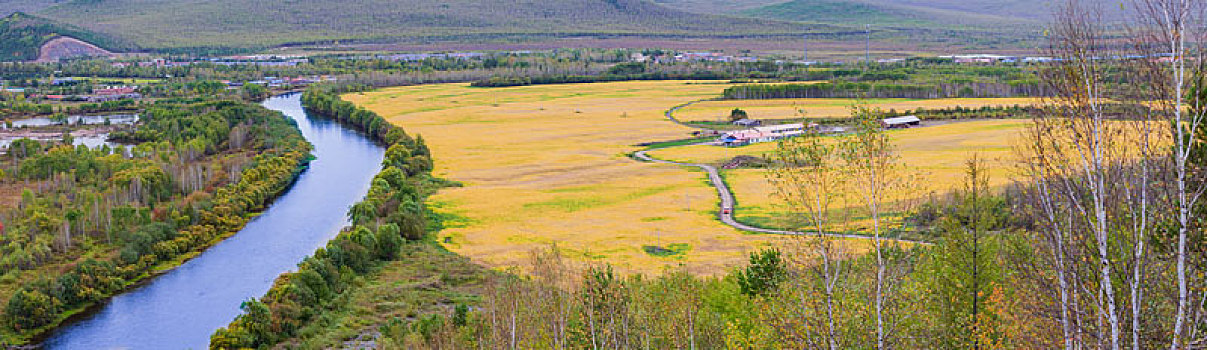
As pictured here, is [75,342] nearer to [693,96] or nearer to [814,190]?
[814,190]

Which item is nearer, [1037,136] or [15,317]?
[1037,136]

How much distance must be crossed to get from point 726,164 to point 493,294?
55203mm

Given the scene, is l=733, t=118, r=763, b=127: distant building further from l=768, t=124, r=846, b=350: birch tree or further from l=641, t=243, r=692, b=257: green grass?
l=768, t=124, r=846, b=350: birch tree

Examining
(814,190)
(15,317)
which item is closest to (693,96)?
(15,317)

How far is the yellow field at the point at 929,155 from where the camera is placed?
66.6 m

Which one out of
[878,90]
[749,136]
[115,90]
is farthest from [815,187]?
[115,90]

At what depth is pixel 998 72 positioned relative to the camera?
15275cm

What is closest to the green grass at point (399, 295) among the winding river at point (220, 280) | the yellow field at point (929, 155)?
the winding river at point (220, 280)

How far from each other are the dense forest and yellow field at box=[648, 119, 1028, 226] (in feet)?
105

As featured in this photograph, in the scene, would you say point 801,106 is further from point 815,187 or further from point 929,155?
point 815,187

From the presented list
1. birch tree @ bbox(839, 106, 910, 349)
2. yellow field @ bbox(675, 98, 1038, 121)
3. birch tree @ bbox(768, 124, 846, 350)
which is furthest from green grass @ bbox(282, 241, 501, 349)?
yellow field @ bbox(675, 98, 1038, 121)

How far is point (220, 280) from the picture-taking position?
2103 inches

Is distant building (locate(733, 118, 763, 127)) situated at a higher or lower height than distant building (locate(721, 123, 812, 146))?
higher

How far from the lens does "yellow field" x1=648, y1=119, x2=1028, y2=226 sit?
2623 inches
